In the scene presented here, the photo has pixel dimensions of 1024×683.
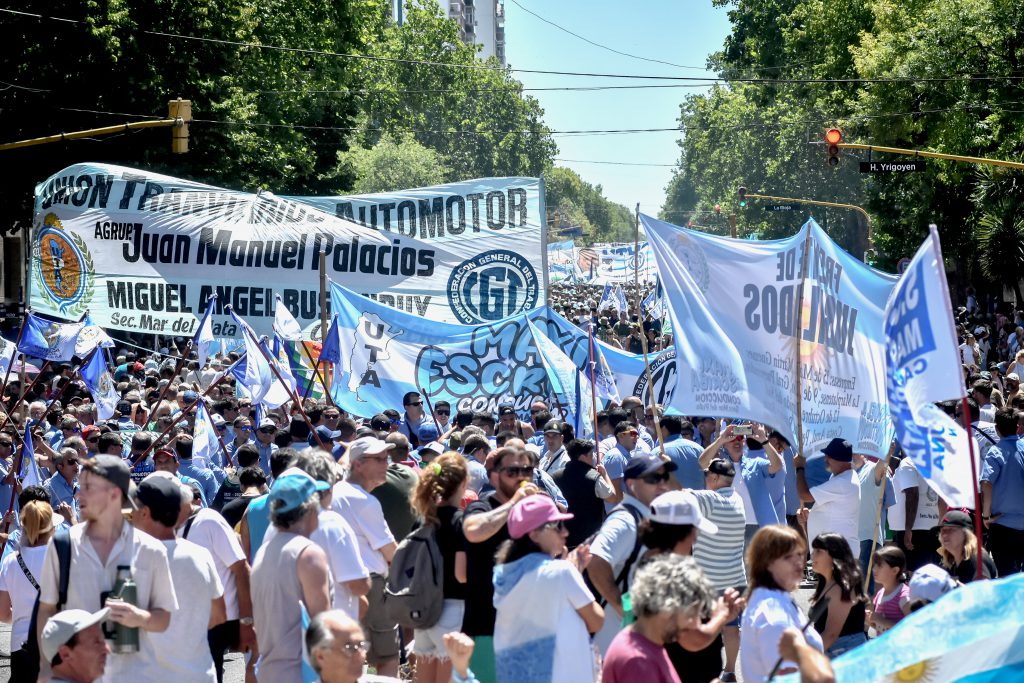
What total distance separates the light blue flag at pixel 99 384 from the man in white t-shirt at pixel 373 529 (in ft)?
29.1

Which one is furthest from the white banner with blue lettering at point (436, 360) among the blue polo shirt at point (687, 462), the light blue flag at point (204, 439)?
the blue polo shirt at point (687, 462)

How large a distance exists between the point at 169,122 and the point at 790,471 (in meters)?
10.9

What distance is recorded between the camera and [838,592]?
238 inches

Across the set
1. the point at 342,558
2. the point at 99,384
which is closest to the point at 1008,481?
the point at 342,558

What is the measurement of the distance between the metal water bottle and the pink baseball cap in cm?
145

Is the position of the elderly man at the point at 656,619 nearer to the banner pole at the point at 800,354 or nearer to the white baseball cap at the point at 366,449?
the white baseball cap at the point at 366,449

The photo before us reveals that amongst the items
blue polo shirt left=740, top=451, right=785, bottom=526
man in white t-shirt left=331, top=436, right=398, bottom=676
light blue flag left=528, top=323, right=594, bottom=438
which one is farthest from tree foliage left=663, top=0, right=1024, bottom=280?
man in white t-shirt left=331, top=436, right=398, bottom=676

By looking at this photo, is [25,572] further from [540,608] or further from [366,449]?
[540,608]

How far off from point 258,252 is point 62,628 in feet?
38.5

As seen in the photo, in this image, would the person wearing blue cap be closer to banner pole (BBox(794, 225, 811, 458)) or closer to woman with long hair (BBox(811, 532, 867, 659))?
woman with long hair (BBox(811, 532, 867, 659))

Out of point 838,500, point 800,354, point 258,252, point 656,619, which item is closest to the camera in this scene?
point 656,619

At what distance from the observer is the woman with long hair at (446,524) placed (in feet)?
22.1

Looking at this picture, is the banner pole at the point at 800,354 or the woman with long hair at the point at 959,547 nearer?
the woman with long hair at the point at 959,547

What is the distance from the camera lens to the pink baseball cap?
5488mm
